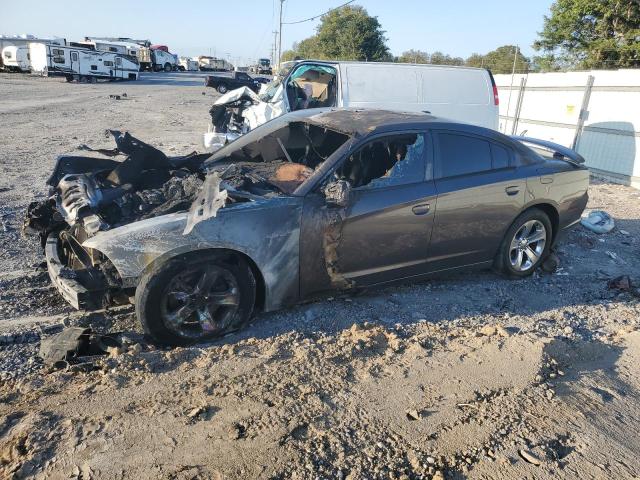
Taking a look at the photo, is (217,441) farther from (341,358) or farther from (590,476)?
(590,476)

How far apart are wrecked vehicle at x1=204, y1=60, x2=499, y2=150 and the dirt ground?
207 inches

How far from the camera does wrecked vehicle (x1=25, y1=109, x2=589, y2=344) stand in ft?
11.5

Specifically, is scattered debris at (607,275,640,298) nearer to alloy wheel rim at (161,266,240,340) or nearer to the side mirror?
the side mirror

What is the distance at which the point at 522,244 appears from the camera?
528 cm

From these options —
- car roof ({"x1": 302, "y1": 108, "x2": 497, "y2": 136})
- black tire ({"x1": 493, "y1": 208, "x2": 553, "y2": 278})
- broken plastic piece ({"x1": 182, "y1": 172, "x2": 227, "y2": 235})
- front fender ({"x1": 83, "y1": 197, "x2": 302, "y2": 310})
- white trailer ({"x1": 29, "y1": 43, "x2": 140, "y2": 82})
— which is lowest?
black tire ({"x1": 493, "y1": 208, "x2": 553, "y2": 278})

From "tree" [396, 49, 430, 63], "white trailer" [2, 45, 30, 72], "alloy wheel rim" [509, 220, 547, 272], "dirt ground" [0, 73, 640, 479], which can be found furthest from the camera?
"tree" [396, 49, 430, 63]

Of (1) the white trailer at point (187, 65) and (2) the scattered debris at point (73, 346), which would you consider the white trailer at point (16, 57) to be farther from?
(2) the scattered debris at point (73, 346)

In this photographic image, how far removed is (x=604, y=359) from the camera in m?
3.90

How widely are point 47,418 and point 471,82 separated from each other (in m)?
9.62

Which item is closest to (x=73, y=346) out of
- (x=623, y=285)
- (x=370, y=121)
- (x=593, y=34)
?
(x=370, y=121)

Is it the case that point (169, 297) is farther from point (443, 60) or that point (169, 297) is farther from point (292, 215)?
point (443, 60)

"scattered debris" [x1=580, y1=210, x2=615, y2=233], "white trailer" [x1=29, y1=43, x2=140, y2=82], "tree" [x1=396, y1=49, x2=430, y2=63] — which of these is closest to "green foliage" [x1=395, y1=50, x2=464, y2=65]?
"tree" [x1=396, y1=49, x2=430, y2=63]

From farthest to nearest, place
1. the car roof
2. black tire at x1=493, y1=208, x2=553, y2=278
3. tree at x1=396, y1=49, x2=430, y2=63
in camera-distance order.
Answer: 1. tree at x1=396, y1=49, x2=430, y2=63
2. black tire at x1=493, y1=208, x2=553, y2=278
3. the car roof

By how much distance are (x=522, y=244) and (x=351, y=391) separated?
2.96 m
